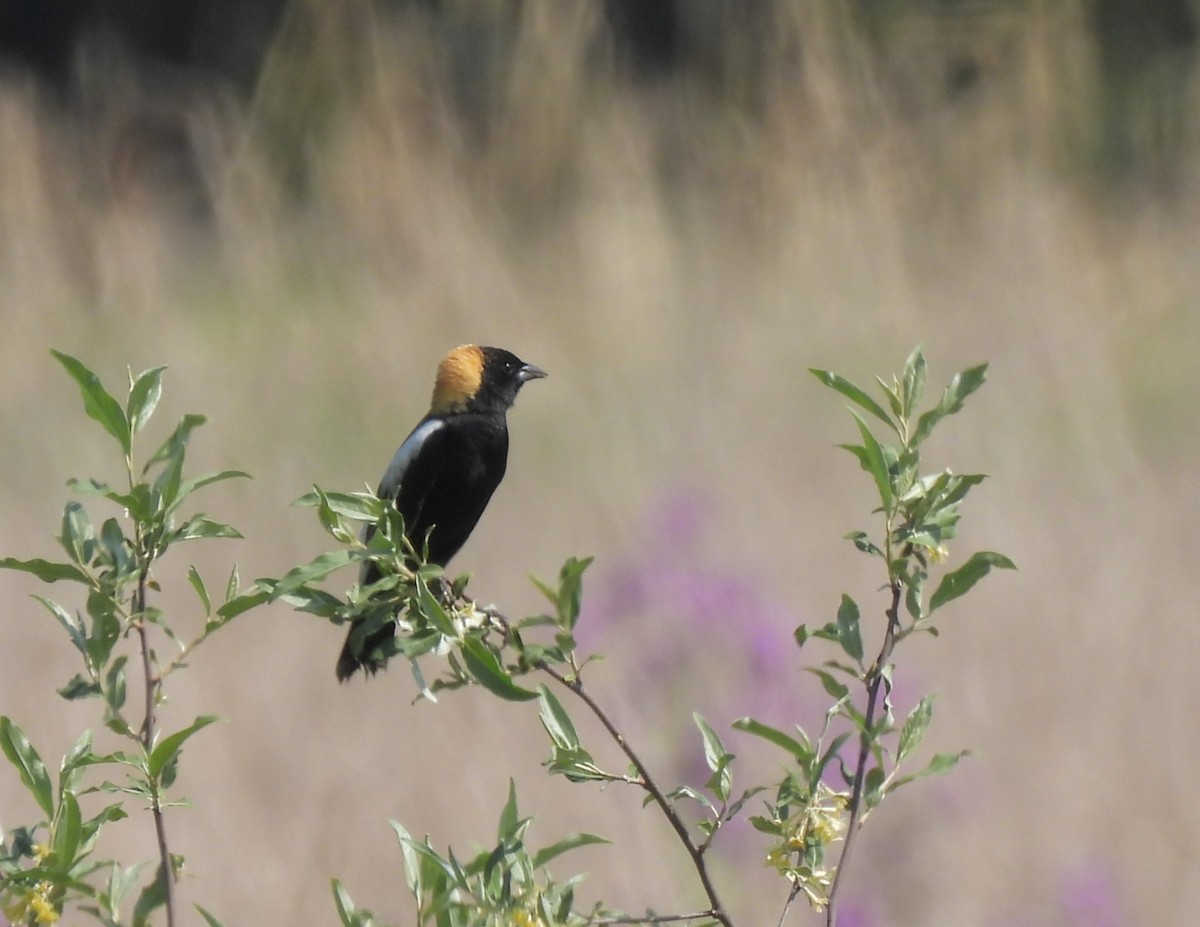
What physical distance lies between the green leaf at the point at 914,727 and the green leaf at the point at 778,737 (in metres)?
0.06

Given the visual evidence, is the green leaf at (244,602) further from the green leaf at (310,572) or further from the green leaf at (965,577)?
the green leaf at (965,577)

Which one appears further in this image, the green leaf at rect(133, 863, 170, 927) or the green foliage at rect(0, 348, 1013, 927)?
the green leaf at rect(133, 863, 170, 927)

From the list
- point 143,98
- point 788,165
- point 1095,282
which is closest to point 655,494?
point 788,165

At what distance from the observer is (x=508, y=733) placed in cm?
288

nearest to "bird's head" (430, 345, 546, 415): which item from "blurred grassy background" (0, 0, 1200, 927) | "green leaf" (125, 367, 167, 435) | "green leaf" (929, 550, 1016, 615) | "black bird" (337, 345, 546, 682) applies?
"black bird" (337, 345, 546, 682)

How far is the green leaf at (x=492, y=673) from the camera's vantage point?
0.86m

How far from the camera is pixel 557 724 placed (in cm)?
94

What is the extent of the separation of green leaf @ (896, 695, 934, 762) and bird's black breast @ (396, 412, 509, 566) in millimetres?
1071

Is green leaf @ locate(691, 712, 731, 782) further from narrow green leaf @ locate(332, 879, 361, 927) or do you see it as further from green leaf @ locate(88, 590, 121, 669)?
green leaf @ locate(88, 590, 121, 669)

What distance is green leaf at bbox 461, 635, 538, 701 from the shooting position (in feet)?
2.81

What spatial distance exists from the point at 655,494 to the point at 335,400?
1.10 meters

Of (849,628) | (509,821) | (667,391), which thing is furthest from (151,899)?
(667,391)

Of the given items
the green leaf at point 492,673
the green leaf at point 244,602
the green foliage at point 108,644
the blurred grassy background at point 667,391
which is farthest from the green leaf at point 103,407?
the blurred grassy background at point 667,391

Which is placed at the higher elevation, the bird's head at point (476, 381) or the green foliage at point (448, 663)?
the bird's head at point (476, 381)
